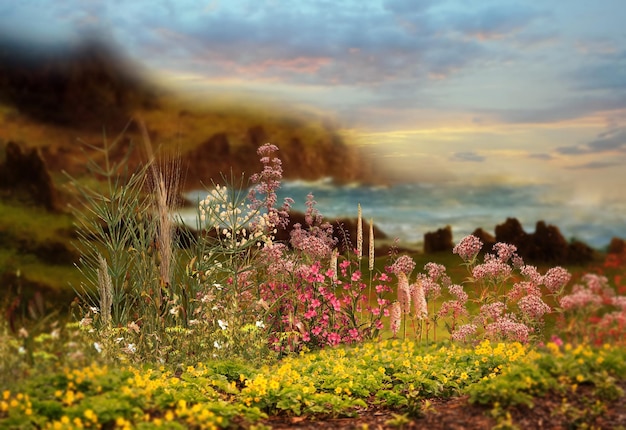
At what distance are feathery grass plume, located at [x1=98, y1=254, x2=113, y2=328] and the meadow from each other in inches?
0.7

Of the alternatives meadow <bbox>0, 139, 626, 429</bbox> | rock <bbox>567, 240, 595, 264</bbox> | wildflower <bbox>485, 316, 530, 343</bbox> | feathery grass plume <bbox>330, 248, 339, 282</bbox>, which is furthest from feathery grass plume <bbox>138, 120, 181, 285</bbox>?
rock <bbox>567, 240, 595, 264</bbox>

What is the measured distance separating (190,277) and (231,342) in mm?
725

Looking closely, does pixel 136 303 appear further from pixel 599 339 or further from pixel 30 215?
pixel 30 215

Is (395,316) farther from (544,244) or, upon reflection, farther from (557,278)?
(544,244)

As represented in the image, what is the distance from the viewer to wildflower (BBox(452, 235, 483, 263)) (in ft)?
23.9

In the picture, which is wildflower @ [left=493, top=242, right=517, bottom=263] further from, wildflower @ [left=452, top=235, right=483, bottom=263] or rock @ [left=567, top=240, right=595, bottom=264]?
rock @ [left=567, top=240, right=595, bottom=264]

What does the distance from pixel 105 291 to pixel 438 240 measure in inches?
257

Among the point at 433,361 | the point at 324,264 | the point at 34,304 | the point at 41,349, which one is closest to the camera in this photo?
the point at 41,349

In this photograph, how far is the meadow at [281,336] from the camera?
4180mm

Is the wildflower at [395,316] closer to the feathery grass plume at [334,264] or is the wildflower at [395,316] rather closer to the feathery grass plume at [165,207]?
the feathery grass plume at [334,264]

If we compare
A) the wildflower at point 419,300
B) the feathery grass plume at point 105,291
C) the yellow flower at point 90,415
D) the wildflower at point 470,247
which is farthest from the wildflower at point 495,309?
the yellow flower at point 90,415

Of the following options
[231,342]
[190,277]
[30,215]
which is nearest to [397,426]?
[231,342]

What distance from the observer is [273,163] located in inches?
339

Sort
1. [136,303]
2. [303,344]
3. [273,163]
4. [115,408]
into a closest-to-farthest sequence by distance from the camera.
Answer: [115,408] < [136,303] < [303,344] < [273,163]
